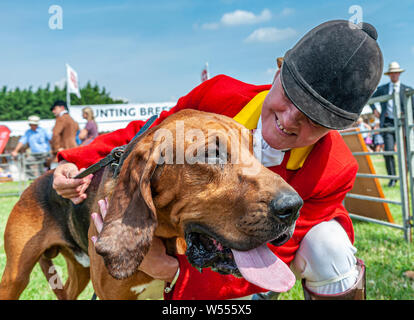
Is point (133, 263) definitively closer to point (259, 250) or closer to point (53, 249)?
point (259, 250)

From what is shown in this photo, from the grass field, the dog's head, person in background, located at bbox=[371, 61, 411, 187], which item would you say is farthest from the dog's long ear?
person in background, located at bbox=[371, 61, 411, 187]

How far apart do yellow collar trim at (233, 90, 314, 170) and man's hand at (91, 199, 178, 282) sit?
1.02 metres

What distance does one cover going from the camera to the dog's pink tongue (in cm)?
193

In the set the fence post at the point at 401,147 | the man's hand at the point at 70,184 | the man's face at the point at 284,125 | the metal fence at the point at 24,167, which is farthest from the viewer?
the metal fence at the point at 24,167

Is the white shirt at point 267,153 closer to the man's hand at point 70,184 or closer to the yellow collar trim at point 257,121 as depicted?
the yellow collar trim at point 257,121

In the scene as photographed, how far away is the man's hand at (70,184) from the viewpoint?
113 inches

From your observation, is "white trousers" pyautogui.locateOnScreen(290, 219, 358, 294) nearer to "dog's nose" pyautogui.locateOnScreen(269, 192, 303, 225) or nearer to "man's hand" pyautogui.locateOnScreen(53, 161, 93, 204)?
"dog's nose" pyautogui.locateOnScreen(269, 192, 303, 225)

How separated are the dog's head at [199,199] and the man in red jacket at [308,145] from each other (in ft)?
1.26

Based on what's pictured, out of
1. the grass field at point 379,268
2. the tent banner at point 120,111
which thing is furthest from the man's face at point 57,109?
the grass field at point 379,268

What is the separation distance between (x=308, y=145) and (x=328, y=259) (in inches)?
30.3

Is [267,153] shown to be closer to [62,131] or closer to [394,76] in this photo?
[394,76]
